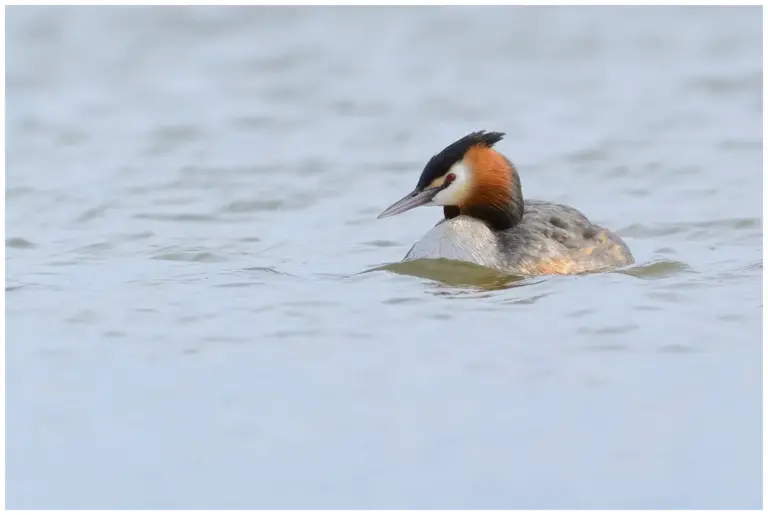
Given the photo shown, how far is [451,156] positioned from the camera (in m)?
10.8

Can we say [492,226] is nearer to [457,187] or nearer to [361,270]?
[457,187]

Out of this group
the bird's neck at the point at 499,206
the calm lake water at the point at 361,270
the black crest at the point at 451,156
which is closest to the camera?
the calm lake water at the point at 361,270

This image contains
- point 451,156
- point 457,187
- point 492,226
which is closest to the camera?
point 451,156

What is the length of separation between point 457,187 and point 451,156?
0.25 m

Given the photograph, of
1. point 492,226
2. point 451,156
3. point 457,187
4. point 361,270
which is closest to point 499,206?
point 492,226

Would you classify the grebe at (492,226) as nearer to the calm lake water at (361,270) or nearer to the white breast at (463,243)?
the white breast at (463,243)

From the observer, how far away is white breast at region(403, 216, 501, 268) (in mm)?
10773

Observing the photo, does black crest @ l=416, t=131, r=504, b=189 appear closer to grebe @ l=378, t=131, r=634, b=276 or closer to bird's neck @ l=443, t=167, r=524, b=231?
grebe @ l=378, t=131, r=634, b=276

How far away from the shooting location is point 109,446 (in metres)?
7.38

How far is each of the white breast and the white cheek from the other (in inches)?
6.6

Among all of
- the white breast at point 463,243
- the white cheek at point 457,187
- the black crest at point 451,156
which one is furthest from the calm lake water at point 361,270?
the black crest at point 451,156

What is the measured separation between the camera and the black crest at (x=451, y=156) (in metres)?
10.8

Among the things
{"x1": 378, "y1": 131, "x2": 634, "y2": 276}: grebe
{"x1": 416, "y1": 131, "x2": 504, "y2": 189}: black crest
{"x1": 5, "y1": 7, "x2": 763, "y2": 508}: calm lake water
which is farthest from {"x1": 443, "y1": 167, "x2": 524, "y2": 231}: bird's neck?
{"x1": 5, "y1": 7, "x2": 763, "y2": 508}: calm lake water

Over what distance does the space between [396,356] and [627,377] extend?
138 centimetres
